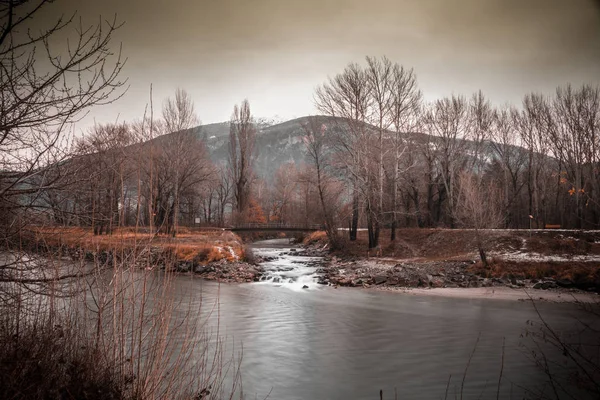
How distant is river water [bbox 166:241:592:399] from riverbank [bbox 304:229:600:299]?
265cm

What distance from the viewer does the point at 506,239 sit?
25.6 meters

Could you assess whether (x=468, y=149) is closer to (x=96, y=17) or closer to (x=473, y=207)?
(x=473, y=207)

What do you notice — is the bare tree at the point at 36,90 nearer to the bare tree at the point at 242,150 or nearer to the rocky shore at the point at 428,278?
the rocky shore at the point at 428,278

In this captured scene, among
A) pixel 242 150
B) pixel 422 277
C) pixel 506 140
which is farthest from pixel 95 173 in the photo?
pixel 506 140

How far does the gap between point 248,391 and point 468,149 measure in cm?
3669

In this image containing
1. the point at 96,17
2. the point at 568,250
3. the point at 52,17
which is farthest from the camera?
the point at 568,250

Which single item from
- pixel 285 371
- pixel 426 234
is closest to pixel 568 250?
pixel 426 234

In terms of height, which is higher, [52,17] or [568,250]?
[52,17]

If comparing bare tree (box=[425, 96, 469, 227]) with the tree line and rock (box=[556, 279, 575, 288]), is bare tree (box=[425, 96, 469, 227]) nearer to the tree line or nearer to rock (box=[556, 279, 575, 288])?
the tree line

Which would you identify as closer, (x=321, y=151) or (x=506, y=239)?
(x=506, y=239)

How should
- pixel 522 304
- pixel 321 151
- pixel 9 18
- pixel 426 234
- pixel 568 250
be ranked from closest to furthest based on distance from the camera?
pixel 9 18
pixel 522 304
pixel 568 250
pixel 426 234
pixel 321 151

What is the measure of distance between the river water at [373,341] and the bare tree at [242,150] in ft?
81.2

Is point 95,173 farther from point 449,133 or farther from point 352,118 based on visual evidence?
point 449,133

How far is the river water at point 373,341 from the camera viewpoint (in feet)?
25.6
